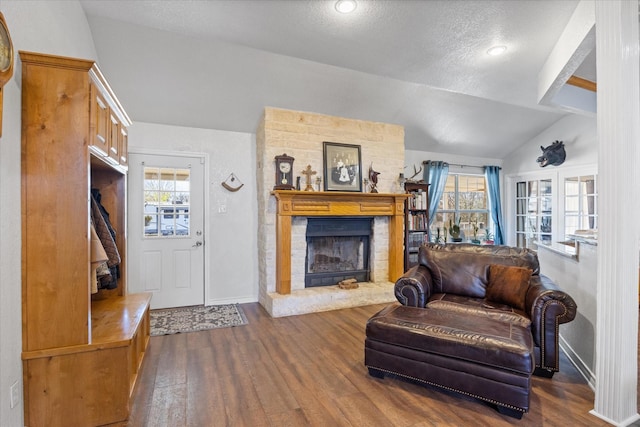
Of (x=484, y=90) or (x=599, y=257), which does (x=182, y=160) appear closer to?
(x=484, y=90)

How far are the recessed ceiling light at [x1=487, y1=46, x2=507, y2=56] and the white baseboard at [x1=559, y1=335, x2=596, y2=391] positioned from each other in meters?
2.68

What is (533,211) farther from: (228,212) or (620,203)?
(228,212)

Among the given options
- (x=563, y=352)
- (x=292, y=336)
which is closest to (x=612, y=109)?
(x=563, y=352)

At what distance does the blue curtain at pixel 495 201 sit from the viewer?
6.36 metres

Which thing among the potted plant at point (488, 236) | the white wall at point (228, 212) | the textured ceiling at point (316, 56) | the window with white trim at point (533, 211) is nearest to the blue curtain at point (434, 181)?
the textured ceiling at point (316, 56)

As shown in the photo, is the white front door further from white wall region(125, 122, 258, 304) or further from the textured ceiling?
the textured ceiling

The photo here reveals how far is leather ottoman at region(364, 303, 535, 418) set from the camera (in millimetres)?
1885

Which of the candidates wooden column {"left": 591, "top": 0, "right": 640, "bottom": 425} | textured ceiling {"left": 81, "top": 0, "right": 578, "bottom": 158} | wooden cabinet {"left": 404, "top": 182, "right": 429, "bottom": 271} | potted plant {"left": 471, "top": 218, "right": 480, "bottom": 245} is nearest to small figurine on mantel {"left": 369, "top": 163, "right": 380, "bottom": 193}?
textured ceiling {"left": 81, "top": 0, "right": 578, "bottom": 158}

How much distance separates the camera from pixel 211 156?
14.0ft

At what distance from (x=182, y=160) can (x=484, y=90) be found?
12.6ft

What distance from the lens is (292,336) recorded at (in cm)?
320

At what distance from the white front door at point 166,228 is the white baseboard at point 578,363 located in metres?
4.04

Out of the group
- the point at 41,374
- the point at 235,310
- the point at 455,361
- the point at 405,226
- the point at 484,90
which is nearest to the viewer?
the point at 41,374

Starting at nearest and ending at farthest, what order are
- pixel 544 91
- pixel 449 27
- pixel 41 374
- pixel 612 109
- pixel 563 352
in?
1. pixel 41 374
2. pixel 612 109
3. pixel 449 27
4. pixel 563 352
5. pixel 544 91
